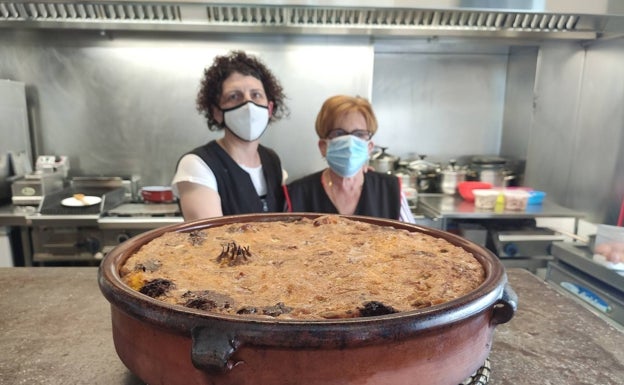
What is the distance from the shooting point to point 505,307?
80 cm

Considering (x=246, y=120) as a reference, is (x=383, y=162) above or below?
below

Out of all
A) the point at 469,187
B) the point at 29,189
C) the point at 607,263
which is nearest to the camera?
the point at 607,263

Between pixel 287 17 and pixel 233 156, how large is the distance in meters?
1.67

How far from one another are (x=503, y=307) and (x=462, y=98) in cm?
351

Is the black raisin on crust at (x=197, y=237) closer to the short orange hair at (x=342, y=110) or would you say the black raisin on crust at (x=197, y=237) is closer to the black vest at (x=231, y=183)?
the black vest at (x=231, y=183)

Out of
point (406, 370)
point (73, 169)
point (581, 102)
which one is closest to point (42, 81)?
point (73, 169)

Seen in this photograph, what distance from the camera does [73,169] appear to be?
3.63 meters

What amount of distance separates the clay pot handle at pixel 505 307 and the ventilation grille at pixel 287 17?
106 inches

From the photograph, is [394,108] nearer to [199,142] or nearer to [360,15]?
[360,15]

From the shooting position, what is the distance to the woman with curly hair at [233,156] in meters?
1.78

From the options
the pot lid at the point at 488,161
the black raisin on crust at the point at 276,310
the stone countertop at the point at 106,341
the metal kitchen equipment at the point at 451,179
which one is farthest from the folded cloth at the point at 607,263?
the black raisin on crust at the point at 276,310

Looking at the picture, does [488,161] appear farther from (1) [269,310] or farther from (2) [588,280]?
(1) [269,310]

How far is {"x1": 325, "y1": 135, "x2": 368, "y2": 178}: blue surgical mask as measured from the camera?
1.84 meters

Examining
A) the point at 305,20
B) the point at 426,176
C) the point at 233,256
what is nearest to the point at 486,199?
the point at 426,176
